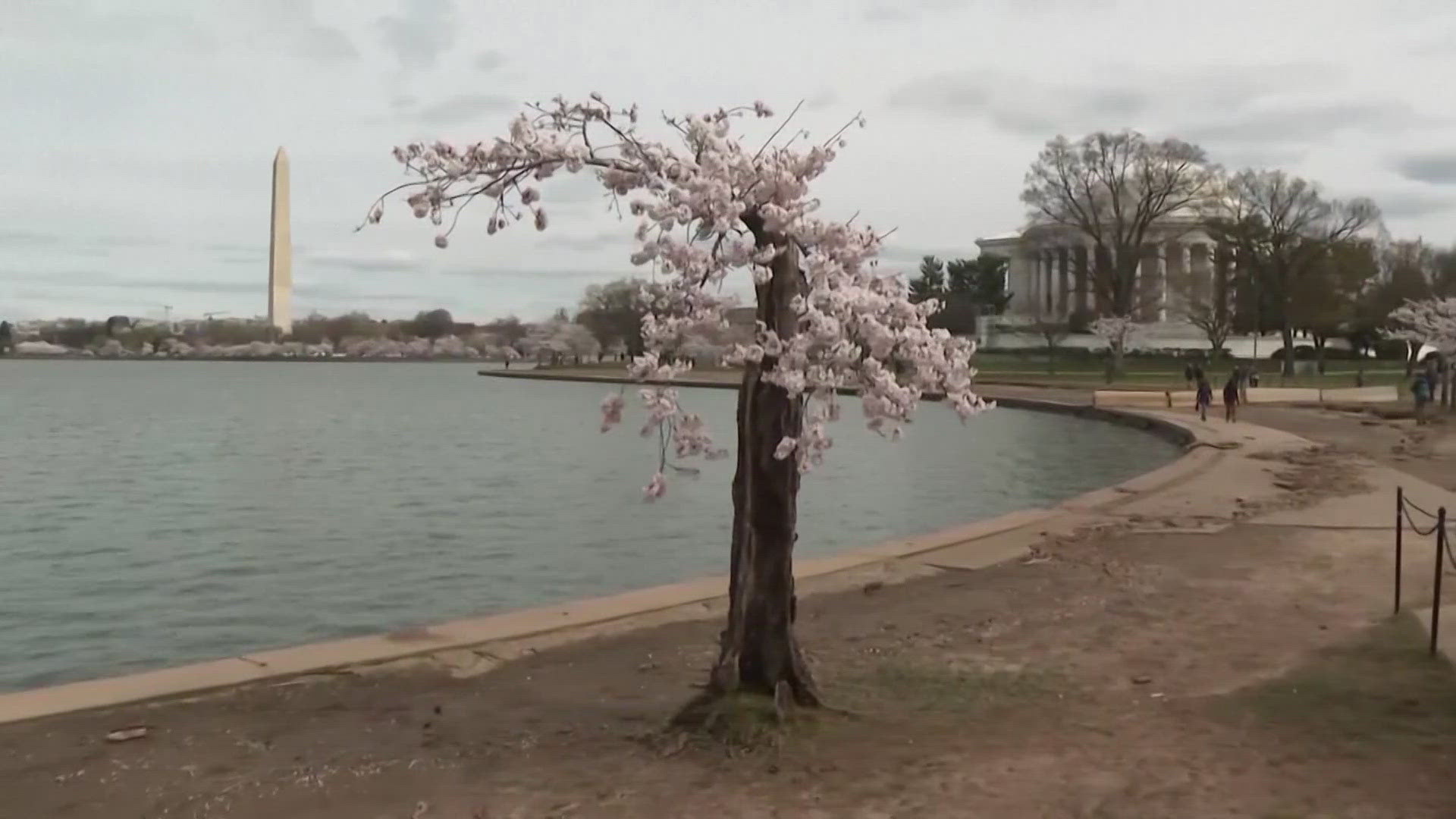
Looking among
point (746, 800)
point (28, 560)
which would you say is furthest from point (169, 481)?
point (746, 800)

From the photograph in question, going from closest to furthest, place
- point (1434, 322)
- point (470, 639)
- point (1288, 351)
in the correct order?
point (470, 639) → point (1434, 322) → point (1288, 351)

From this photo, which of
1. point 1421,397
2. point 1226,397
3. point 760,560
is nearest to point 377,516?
point 760,560

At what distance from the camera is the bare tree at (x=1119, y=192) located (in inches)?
3004

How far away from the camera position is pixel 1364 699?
25.4 feet

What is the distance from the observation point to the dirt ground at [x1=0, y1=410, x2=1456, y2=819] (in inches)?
244

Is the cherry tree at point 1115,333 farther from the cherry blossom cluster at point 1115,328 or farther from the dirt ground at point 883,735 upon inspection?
the dirt ground at point 883,735

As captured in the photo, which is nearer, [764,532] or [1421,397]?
[764,532]

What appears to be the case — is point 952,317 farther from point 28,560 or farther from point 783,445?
point 783,445

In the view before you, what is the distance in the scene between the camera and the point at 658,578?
1566cm

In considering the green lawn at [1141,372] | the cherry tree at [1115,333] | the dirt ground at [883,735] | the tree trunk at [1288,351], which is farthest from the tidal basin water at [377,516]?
the tree trunk at [1288,351]

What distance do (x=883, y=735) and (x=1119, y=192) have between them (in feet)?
245

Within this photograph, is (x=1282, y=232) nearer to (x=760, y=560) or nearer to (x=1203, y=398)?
(x=1203, y=398)

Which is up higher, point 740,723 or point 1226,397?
point 1226,397

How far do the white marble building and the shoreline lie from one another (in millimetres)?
65367
